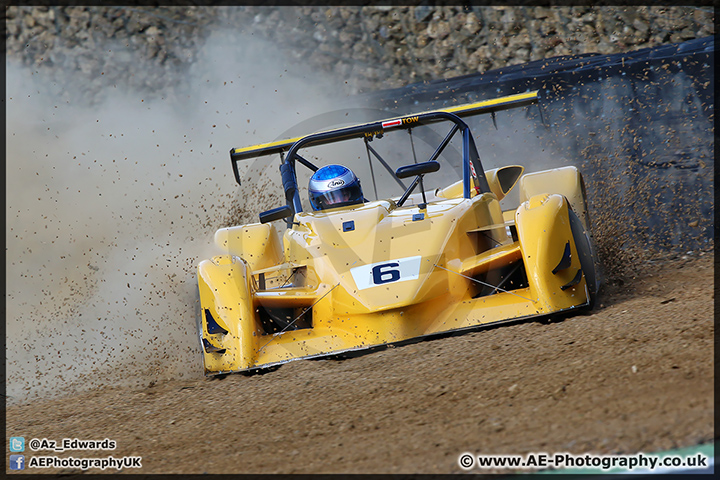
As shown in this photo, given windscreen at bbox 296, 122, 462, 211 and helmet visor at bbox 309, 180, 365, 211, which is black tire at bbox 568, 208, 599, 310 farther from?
windscreen at bbox 296, 122, 462, 211

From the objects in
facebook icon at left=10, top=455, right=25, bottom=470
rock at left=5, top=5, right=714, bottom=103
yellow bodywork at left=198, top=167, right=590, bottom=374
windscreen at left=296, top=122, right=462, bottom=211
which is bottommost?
facebook icon at left=10, top=455, right=25, bottom=470

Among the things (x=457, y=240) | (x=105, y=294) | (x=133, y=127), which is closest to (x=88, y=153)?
(x=133, y=127)

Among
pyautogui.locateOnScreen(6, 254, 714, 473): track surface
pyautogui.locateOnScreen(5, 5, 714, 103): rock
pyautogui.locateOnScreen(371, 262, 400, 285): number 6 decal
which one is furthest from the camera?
pyautogui.locateOnScreen(5, 5, 714, 103): rock

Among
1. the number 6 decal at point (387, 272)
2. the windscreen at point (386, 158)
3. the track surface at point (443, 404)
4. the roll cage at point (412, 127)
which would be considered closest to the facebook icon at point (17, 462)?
the track surface at point (443, 404)

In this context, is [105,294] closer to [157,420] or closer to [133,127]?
[157,420]

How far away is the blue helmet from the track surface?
6.37ft

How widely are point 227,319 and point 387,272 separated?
1.21 m

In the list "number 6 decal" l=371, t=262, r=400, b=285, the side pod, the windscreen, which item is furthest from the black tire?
the windscreen

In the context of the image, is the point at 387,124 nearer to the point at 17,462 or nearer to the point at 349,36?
the point at 17,462

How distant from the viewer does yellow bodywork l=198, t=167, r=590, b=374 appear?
4496 millimetres

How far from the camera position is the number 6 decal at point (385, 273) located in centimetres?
460

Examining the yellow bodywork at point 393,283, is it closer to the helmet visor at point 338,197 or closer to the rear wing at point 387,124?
the helmet visor at point 338,197

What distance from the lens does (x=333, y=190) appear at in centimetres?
600

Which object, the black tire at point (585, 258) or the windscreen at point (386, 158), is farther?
the windscreen at point (386, 158)
